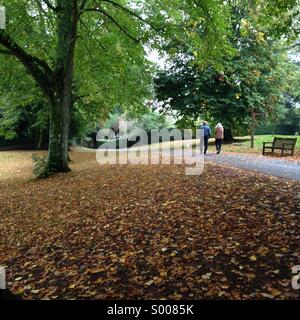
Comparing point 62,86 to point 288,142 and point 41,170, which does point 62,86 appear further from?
point 288,142

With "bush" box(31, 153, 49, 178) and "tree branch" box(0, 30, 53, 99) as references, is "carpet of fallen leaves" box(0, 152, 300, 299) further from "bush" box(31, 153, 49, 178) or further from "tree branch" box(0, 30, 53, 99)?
"tree branch" box(0, 30, 53, 99)

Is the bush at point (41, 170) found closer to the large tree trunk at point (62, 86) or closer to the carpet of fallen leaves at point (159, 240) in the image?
the large tree trunk at point (62, 86)

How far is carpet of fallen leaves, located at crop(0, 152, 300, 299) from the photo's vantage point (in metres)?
5.14

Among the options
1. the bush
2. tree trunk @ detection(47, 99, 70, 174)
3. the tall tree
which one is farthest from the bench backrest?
the bush

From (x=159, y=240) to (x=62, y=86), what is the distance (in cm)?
1036

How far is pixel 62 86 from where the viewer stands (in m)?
15.1

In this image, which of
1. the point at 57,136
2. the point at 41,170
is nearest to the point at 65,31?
the point at 57,136

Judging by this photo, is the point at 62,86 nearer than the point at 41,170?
Yes

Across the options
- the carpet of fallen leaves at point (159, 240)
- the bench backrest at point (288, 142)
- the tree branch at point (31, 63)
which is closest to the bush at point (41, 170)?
the tree branch at point (31, 63)

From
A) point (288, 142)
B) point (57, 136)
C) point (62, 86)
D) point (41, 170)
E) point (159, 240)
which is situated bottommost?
point (159, 240)

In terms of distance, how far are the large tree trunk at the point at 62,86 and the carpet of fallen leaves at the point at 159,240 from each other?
144 inches

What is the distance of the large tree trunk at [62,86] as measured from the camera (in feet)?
47.8
